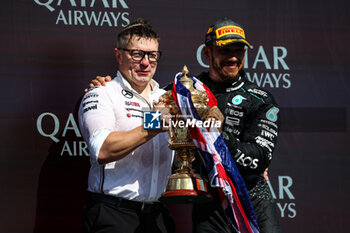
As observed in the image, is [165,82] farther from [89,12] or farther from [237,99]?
[237,99]

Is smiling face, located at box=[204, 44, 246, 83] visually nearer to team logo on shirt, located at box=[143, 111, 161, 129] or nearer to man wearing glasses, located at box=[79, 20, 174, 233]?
man wearing glasses, located at box=[79, 20, 174, 233]

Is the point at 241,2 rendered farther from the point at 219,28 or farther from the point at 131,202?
the point at 131,202

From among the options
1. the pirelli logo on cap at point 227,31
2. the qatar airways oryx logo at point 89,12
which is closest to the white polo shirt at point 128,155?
the pirelli logo on cap at point 227,31

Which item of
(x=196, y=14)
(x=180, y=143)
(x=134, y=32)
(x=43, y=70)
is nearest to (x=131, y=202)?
(x=180, y=143)

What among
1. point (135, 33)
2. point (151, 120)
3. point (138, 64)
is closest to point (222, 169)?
point (151, 120)

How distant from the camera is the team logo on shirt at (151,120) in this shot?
8.68 ft

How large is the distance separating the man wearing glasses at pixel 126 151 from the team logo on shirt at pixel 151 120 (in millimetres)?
86

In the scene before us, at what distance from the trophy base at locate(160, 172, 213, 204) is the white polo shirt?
0.22m

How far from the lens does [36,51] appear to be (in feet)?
11.8

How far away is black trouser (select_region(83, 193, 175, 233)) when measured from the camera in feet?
9.36

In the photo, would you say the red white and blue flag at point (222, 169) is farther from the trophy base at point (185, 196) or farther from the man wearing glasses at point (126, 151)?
the man wearing glasses at point (126, 151)

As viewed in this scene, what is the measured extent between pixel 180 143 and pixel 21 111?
1.28 meters

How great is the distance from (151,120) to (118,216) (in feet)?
1.84

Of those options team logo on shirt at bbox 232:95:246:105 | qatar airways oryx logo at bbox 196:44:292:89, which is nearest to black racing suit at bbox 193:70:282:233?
team logo on shirt at bbox 232:95:246:105
